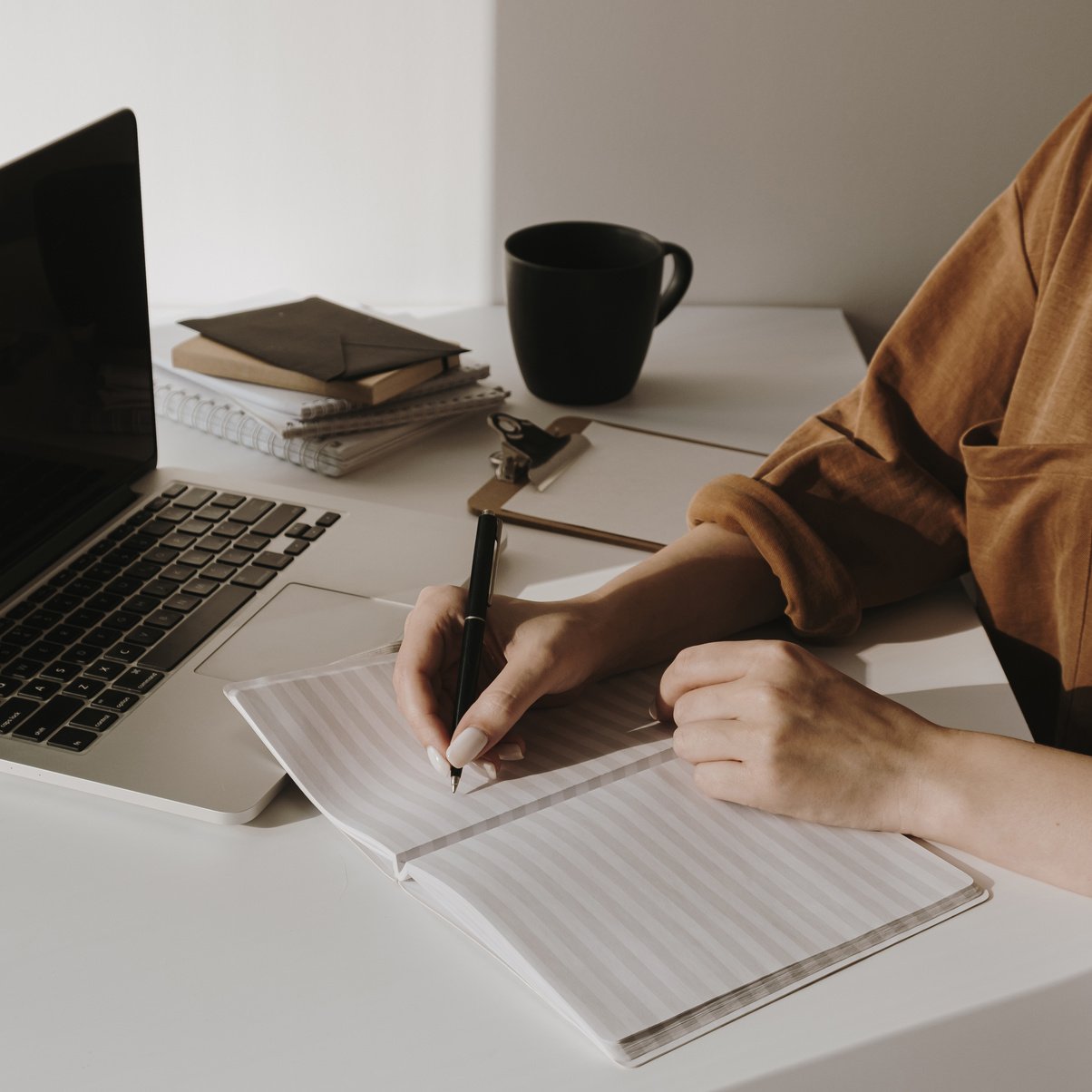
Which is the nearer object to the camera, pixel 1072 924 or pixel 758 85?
pixel 1072 924

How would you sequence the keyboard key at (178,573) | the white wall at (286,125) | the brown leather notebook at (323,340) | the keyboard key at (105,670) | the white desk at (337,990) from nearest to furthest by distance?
the white desk at (337,990)
the keyboard key at (105,670)
the keyboard key at (178,573)
the brown leather notebook at (323,340)
the white wall at (286,125)

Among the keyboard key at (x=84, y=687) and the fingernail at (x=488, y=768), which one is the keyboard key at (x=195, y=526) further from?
the fingernail at (x=488, y=768)

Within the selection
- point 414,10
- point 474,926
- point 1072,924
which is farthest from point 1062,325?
point 414,10

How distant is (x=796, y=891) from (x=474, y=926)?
15 centimetres

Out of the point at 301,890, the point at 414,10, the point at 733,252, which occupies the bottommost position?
the point at 301,890

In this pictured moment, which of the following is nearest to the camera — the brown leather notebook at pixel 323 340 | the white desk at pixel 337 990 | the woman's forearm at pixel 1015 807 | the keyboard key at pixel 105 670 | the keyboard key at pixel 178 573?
the white desk at pixel 337 990

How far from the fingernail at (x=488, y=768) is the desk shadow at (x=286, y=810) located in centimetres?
9

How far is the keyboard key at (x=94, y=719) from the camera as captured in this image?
625mm

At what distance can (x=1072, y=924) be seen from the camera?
0.54m

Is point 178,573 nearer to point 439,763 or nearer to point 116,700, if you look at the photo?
point 116,700

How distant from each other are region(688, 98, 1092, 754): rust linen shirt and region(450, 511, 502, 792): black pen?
0.19 metres

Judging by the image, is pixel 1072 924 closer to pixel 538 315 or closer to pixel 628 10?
pixel 538 315

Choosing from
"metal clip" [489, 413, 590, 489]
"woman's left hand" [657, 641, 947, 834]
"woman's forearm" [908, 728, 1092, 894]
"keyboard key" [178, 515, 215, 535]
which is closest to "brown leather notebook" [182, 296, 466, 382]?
"metal clip" [489, 413, 590, 489]

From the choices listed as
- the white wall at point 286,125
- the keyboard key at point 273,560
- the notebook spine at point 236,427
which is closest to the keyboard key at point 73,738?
the keyboard key at point 273,560
